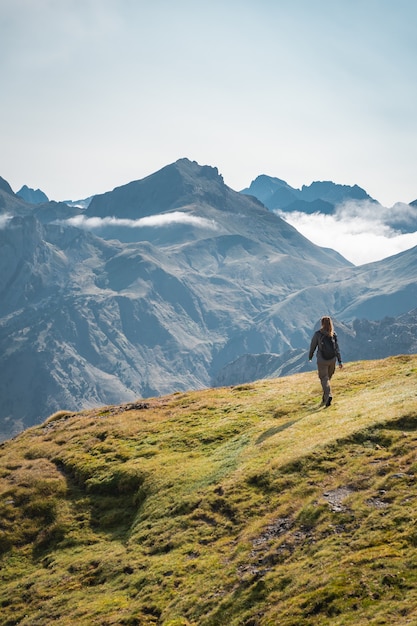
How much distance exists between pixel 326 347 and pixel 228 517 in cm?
1375

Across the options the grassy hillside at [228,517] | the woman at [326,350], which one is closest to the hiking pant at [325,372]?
the woman at [326,350]

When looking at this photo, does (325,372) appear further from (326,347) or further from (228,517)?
(228,517)

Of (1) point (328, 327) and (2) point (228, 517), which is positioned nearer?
(2) point (228, 517)

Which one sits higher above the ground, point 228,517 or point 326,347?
point 326,347

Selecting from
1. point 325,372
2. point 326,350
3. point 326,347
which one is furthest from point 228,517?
point 326,347

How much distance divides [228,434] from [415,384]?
39.1ft

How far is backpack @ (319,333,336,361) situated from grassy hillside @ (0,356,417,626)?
3.16 m

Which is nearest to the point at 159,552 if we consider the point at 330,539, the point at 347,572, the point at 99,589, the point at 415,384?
the point at 99,589

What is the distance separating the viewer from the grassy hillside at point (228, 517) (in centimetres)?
1723

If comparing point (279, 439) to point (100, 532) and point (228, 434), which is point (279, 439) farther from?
point (100, 532)

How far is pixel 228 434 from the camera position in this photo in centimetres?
3553

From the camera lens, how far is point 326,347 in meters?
34.4

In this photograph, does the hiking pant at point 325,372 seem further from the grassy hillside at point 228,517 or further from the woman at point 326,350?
the grassy hillside at point 228,517

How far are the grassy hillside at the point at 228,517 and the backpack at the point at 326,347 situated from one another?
124 inches
